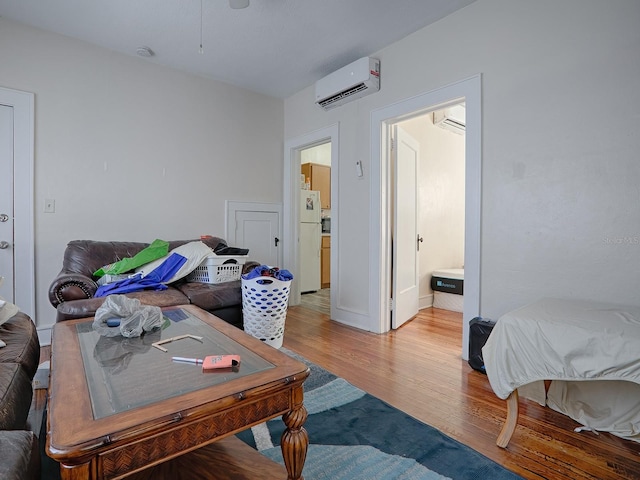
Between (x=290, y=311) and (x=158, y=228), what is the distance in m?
1.72

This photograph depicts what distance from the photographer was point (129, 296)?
242 cm

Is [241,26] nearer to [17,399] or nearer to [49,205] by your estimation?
[49,205]

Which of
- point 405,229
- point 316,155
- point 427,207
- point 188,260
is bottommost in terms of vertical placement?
point 188,260

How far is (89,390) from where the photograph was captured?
102 centimetres

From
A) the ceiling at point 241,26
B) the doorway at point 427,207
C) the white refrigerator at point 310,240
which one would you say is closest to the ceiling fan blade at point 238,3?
the ceiling at point 241,26

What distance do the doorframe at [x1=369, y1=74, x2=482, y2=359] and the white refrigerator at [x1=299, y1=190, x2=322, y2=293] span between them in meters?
2.04

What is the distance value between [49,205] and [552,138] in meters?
3.84

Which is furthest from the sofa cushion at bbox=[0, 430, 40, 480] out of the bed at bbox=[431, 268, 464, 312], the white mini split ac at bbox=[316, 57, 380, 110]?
the bed at bbox=[431, 268, 464, 312]

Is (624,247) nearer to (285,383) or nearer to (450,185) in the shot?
(285,383)

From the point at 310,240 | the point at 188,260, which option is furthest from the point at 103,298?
the point at 310,240

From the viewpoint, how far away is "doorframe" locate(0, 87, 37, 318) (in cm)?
280

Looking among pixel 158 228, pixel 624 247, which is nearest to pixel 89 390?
pixel 624 247

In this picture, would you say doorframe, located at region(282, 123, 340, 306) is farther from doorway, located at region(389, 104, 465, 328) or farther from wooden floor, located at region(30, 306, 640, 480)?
doorway, located at region(389, 104, 465, 328)

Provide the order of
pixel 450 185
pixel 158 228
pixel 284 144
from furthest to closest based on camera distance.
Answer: pixel 450 185 < pixel 284 144 < pixel 158 228
